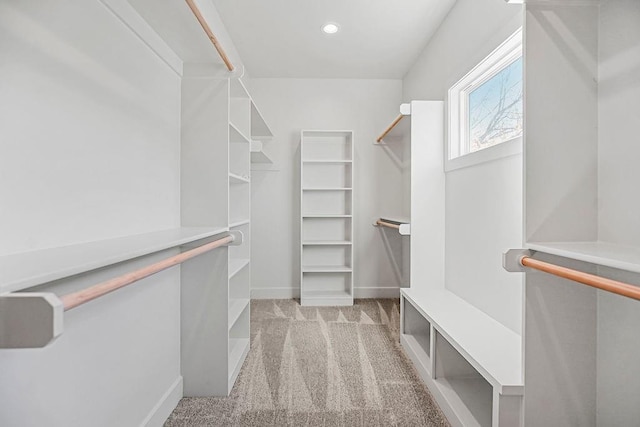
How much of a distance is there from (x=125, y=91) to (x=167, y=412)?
4.78 feet

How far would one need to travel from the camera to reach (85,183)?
108 centimetres

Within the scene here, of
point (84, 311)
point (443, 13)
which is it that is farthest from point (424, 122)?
point (84, 311)

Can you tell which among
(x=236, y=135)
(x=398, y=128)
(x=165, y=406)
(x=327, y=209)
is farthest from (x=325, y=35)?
(x=165, y=406)

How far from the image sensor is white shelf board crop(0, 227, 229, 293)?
23.4 inches

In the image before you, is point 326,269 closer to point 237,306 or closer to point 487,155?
point 237,306

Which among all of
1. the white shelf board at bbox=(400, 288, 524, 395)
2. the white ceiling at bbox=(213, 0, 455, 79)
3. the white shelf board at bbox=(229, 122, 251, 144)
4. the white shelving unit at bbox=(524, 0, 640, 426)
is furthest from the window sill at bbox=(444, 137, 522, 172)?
the white shelf board at bbox=(229, 122, 251, 144)

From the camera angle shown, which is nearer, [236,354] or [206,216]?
[206,216]

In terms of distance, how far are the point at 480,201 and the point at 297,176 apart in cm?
219

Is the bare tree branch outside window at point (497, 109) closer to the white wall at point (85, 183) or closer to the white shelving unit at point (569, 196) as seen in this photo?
the white shelving unit at point (569, 196)

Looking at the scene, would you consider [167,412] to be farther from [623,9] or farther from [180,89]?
[623,9]

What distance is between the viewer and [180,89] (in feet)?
5.89

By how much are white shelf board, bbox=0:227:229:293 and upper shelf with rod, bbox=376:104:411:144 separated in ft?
6.78

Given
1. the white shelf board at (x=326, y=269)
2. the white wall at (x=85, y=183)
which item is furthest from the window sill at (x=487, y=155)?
the white wall at (x=85, y=183)

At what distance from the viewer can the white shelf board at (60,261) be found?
1.95ft
